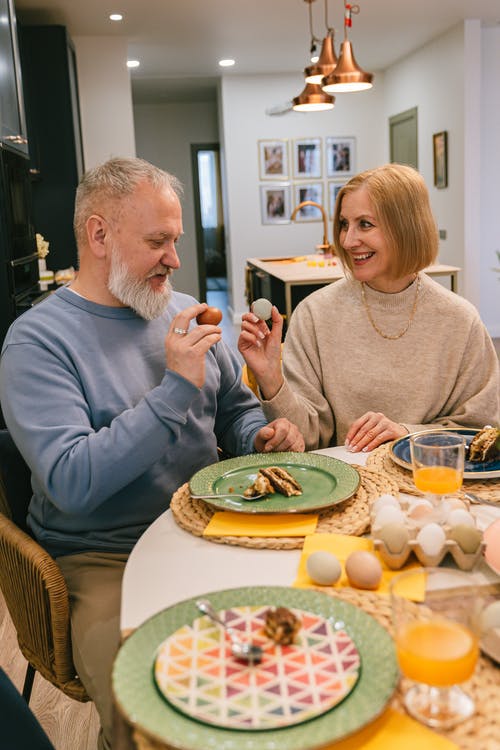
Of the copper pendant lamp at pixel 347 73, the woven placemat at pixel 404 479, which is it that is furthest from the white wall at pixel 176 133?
the woven placemat at pixel 404 479

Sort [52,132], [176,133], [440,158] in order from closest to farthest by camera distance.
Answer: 1. [52,132]
2. [440,158]
3. [176,133]

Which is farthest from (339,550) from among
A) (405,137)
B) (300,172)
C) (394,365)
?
(300,172)

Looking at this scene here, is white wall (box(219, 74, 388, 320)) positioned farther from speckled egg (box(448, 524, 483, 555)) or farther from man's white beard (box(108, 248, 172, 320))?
speckled egg (box(448, 524, 483, 555))

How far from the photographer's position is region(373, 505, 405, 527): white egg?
1.07 m

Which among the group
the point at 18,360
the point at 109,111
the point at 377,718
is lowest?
→ the point at 377,718

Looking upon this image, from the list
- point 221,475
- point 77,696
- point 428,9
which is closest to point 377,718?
point 221,475

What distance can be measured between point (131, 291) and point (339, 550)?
0.78 m

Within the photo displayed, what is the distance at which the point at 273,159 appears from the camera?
365 inches

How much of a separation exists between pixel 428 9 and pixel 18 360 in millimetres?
6176

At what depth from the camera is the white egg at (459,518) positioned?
1.04 m

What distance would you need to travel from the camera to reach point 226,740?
2.27 feet

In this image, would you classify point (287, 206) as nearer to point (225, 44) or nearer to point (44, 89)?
point (225, 44)

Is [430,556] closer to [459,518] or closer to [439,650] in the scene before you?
[459,518]

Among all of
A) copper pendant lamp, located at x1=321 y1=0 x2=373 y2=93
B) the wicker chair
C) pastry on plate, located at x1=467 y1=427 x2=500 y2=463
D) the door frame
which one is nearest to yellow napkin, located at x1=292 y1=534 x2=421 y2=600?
pastry on plate, located at x1=467 y1=427 x2=500 y2=463
